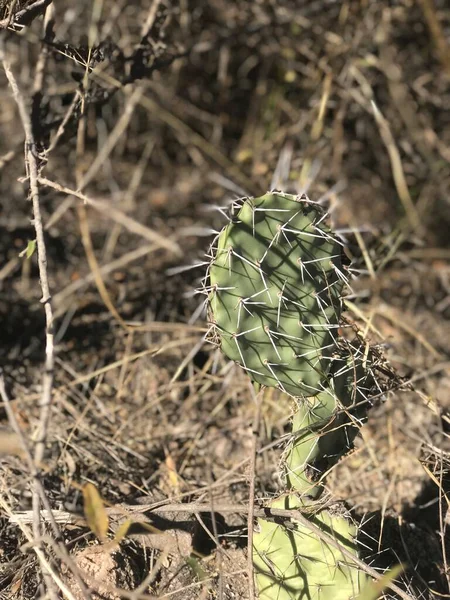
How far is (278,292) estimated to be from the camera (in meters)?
1.33

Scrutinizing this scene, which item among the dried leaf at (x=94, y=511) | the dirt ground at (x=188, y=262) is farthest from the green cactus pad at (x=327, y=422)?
the dried leaf at (x=94, y=511)

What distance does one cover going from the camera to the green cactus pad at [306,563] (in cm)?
138

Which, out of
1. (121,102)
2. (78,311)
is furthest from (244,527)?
(121,102)

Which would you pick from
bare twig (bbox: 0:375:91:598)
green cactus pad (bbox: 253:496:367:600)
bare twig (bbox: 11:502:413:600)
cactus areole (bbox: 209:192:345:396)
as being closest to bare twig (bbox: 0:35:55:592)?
bare twig (bbox: 0:375:91:598)

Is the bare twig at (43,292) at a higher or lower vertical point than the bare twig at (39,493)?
higher

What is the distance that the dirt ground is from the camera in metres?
1.53

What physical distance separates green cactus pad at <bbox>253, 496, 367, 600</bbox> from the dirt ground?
8 cm

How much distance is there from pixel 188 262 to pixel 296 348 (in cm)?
136

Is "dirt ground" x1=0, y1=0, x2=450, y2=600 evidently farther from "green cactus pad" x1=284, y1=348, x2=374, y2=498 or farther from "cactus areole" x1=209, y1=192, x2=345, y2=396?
"cactus areole" x1=209, y1=192, x2=345, y2=396

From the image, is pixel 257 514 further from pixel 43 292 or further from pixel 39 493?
pixel 43 292

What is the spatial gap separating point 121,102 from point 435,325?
65.2 inches

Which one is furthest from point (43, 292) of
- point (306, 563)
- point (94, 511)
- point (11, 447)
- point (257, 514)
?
point (306, 563)

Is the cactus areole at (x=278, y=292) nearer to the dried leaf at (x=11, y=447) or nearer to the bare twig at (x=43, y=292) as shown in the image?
the bare twig at (x=43, y=292)

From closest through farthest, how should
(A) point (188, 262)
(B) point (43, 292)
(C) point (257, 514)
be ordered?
(B) point (43, 292) → (C) point (257, 514) → (A) point (188, 262)
